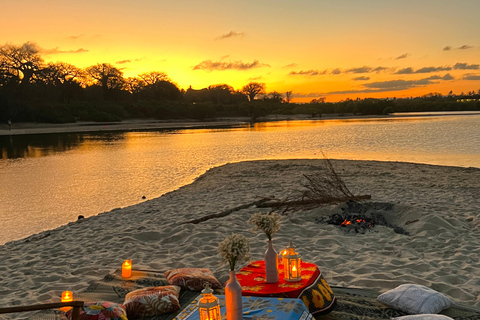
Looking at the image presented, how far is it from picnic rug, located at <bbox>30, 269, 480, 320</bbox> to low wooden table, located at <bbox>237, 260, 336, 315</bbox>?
10 cm

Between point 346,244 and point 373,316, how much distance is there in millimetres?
2431

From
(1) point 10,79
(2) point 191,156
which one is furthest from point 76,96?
(2) point 191,156

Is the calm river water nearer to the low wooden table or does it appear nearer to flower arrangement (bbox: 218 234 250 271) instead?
the low wooden table

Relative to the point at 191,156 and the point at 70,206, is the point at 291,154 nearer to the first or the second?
the point at 191,156

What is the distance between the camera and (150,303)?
12.7ft

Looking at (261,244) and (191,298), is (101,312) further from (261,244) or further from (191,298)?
(261,244)

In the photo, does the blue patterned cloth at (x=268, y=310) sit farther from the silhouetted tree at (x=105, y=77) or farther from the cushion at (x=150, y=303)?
the silhouetted tree at (x=105, y=77)

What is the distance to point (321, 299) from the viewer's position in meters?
3.74

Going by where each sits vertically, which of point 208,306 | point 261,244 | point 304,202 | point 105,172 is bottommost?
point 105,172

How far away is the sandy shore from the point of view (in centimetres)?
476

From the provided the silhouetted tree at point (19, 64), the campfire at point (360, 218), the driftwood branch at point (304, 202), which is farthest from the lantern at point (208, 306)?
the silhouetted tree at point (19, 64)

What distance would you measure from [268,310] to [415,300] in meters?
1.52

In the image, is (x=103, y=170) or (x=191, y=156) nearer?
(x=103, y=170)

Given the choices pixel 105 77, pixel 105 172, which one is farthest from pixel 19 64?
pixel 105 172
